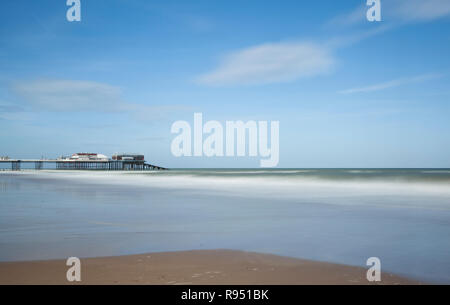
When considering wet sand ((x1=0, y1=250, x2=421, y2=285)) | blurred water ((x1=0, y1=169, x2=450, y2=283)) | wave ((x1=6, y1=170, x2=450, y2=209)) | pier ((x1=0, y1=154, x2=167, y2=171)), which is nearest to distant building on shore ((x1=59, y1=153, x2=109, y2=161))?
pier ((x1=0, y1=154, x2=167, y2=171))

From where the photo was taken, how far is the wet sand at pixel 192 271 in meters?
4.62

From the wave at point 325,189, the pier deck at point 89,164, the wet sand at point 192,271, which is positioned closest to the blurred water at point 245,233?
the wet sand at point 192,271

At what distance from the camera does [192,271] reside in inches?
198

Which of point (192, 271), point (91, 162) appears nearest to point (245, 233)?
point (192, 271)

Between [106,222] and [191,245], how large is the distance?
12.6 feet

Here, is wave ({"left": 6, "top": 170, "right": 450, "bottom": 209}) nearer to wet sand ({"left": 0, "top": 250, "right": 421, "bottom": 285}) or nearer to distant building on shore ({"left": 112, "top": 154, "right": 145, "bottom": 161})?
wet sand ({"left": 0, "top": 250, "right": 421, "bottom": 285})

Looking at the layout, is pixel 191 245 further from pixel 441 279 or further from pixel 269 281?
pixel 441 279

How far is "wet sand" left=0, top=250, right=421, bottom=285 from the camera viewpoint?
4.62 metres

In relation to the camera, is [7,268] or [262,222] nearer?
[7,268]

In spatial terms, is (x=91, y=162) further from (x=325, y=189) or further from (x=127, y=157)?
(x=325, y=189)

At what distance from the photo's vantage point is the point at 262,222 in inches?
394
